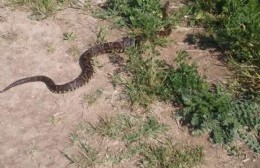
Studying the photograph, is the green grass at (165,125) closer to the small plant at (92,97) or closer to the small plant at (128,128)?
the small plant at (128,128)

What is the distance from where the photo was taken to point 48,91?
6.95 m

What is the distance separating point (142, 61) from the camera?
6996 millimetres

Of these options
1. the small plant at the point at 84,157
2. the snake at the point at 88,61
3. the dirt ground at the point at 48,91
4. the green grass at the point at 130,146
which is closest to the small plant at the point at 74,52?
the dirt ground at the point at 48,91

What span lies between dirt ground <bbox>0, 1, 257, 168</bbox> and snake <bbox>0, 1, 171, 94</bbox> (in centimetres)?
9

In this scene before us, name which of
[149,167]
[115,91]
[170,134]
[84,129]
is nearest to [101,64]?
[115,91]

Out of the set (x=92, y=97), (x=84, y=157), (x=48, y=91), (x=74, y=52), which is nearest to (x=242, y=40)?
(x=92, y=97)

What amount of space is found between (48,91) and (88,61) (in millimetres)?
897

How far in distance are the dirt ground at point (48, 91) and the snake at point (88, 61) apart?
0.31ft

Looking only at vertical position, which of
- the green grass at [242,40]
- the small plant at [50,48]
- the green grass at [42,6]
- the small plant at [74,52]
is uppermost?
the green grass at [242,40]

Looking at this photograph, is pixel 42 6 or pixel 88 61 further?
pixel 42 6

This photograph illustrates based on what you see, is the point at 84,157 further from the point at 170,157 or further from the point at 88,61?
the point at 88,61

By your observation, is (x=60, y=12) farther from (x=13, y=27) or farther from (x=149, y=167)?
(x=149, y=167)

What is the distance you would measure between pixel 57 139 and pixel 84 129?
1.39ft

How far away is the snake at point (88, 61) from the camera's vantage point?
6.89 m
